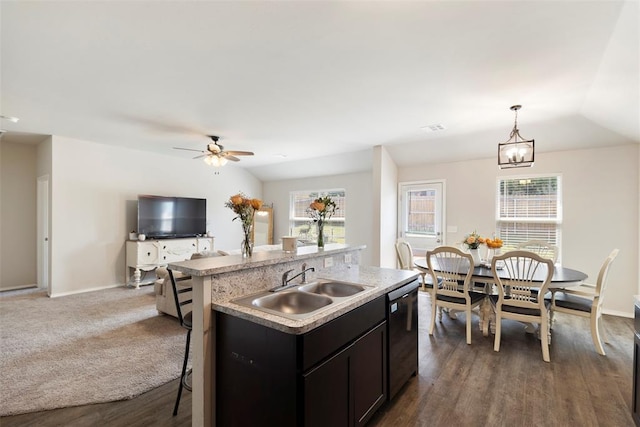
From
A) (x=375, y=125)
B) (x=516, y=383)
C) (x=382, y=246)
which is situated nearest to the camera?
(x=516, y=383)

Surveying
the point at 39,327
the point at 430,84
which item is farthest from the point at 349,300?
the point at 39,327

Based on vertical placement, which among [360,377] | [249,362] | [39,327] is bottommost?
[39,327]

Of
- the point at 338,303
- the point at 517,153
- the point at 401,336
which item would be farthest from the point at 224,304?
the point at 517,153

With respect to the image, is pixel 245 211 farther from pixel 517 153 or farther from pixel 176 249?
pixel 176 249

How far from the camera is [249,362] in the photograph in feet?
5.27

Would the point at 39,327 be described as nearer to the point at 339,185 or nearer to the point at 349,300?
the point at 349,300

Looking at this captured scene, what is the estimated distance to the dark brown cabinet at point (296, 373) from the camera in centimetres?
143

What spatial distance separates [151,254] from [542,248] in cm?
692

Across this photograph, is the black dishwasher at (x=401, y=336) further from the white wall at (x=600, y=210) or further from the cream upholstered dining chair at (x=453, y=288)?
the white wall at (x=600, y=210)

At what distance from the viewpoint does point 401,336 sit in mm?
2361

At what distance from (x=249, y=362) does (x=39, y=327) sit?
385 centimetres

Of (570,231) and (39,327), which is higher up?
(570,231)

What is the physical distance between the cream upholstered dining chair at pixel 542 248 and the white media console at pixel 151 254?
622cm

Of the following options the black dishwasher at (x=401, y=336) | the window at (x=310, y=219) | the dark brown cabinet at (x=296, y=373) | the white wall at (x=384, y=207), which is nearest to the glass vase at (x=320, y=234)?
the black dishwasher at (x=401, y=336)
